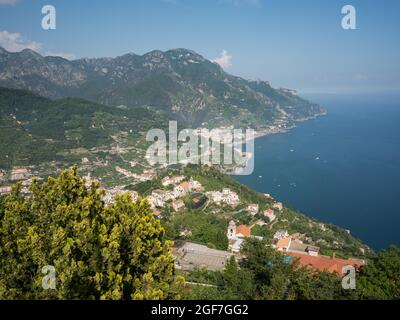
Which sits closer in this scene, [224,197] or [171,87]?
[224,197]

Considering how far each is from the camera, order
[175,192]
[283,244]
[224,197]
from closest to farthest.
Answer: [283,244], [224,197], [175,192]

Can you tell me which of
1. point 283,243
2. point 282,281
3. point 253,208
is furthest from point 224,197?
point 282,281

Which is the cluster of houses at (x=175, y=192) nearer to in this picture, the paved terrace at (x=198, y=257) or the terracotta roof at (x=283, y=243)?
the terracotta roof at (x=283, y=243)

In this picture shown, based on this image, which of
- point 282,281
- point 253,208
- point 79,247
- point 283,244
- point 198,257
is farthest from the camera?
point 253,208

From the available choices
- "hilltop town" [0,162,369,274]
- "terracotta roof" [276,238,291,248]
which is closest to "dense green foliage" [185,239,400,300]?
"hilltop town" [0,162,369,274]

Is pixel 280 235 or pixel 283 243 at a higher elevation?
pixel 283 243

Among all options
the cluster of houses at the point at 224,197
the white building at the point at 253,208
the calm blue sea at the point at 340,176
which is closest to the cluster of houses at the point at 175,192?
the cluster of houses at the point at 224,197

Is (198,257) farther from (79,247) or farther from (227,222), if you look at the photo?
(227,222)
